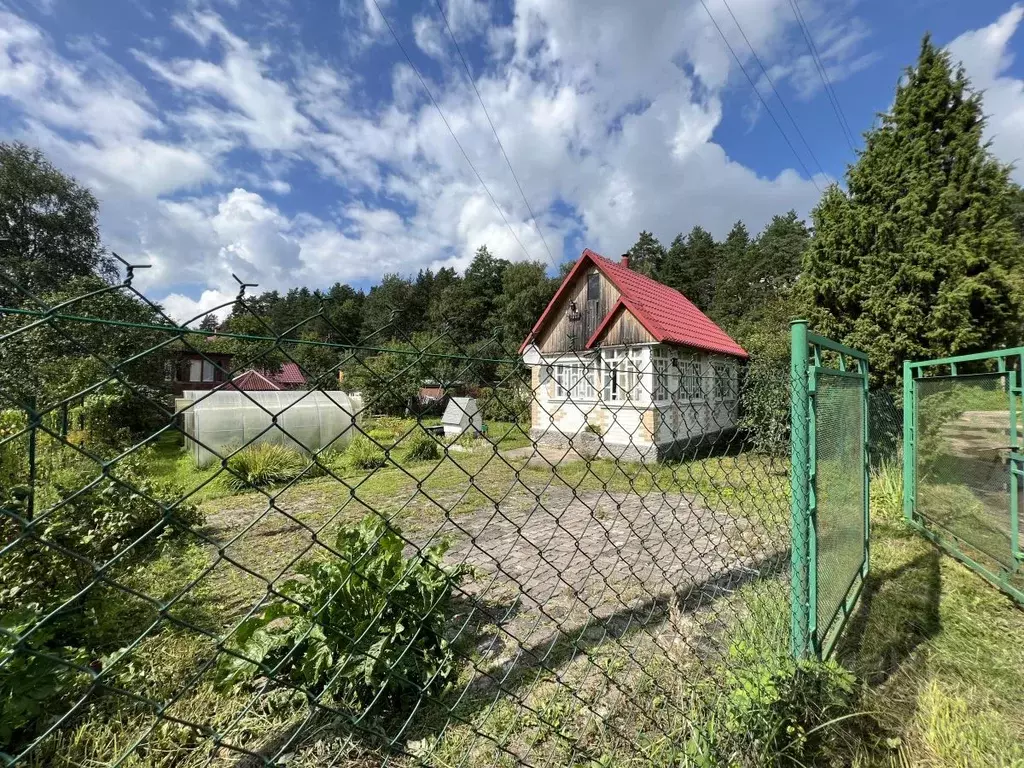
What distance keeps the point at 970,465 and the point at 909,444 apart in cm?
84

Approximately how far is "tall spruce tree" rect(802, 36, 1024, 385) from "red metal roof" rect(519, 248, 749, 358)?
3571 mm

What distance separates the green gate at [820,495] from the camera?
2074 millimetres

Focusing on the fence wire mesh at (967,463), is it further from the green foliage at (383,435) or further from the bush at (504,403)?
the green foliage at (383,435)

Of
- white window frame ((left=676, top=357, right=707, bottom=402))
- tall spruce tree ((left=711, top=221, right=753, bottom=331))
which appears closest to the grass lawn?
white window frame ((left=676, top=357, right=707, bottom=402))

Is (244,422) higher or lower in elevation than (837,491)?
lower

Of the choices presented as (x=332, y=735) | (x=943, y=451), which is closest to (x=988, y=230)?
(x=943, y=451)

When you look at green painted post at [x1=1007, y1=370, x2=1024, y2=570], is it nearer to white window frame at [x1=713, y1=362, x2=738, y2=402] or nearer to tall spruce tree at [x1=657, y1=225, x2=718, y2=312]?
white window frame at [x1=713, y1=362, x2=738, y2=402]

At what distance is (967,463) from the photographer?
13.2 ft

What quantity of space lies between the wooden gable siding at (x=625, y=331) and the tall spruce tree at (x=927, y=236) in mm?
3887

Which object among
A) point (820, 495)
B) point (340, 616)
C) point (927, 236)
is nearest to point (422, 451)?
point (340, 616)

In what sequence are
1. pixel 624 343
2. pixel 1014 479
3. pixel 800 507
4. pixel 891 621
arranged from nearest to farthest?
pixel 800 507 < pixel 891 621 < pixel 1014 479 < pixel 624 343

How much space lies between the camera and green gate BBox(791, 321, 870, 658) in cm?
207

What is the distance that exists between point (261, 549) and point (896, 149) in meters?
Answer: 11.7

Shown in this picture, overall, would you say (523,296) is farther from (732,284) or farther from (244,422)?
(244,422)
